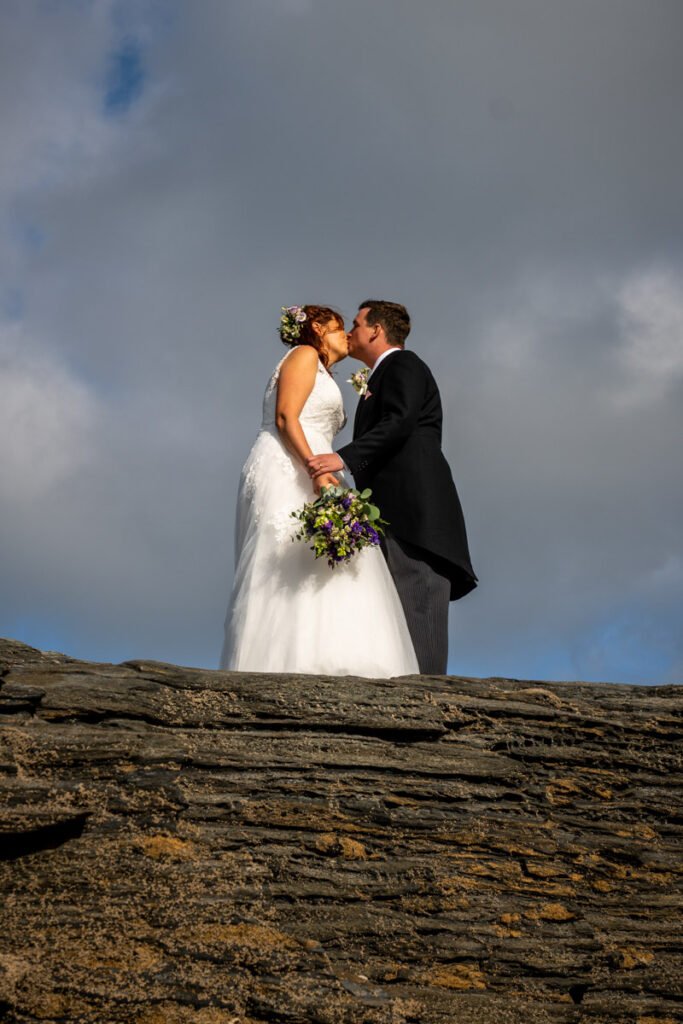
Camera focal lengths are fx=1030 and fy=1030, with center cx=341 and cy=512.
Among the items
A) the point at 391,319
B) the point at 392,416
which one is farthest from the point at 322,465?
the point at 391,319

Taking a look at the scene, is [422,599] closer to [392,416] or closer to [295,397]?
[392,416]

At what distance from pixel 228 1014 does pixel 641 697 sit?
3935mm

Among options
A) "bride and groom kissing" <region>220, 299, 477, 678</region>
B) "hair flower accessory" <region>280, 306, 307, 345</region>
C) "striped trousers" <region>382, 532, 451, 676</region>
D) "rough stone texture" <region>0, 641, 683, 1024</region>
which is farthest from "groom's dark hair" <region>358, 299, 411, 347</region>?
"rough stone texture" <region>0, 641, 683, 1024</region>

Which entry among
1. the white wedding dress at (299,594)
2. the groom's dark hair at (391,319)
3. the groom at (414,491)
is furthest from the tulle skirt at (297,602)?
the groom's dark hair at (391,319)

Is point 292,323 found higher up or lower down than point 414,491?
higher up

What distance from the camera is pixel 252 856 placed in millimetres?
6699

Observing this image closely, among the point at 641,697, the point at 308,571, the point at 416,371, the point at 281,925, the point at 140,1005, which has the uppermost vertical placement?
the point at 416,371

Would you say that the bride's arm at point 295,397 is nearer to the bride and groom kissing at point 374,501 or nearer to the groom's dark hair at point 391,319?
the bride and groom kissing at point 374,501

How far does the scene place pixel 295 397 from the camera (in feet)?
30.5

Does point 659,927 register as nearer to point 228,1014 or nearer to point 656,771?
point 656,771

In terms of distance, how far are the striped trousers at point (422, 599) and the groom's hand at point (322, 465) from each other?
2.96 ft

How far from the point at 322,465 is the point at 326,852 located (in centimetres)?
346

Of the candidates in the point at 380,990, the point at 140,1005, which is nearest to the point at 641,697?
the point at 380,990

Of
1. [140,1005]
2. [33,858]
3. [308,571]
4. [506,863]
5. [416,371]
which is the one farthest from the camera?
[416,371]
